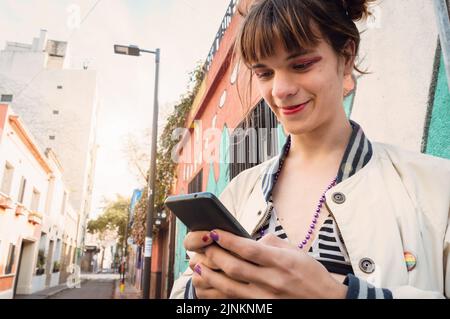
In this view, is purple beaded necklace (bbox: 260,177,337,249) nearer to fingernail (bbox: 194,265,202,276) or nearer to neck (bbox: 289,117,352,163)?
neck (bbox: 289,117,352,163)

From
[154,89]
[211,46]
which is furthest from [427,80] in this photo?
[154,89]

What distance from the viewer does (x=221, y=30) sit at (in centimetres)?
634

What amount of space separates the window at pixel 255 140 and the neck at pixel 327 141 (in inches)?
89.1

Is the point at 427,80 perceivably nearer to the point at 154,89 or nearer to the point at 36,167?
the point at 154,89

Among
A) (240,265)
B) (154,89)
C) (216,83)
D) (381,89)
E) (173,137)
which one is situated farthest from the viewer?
(173,137)

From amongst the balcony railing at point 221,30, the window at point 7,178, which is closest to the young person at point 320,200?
the balcony railing at point 221,30

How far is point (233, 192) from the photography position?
135cm

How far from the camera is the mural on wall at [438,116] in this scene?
4.84 ft

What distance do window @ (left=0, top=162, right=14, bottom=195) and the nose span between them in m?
12.8

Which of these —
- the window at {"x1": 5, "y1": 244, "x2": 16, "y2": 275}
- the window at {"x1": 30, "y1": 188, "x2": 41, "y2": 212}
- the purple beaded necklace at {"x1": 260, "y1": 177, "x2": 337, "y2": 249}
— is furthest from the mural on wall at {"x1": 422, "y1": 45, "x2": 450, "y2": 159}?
the window at {"x1": 30, "y1": 188, "x2": 41, "y2": 212}

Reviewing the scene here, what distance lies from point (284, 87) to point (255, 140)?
10.2 ft

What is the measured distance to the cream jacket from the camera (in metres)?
0.82

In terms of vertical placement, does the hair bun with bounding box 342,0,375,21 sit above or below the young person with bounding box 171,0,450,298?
above

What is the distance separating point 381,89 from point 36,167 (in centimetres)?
1633
